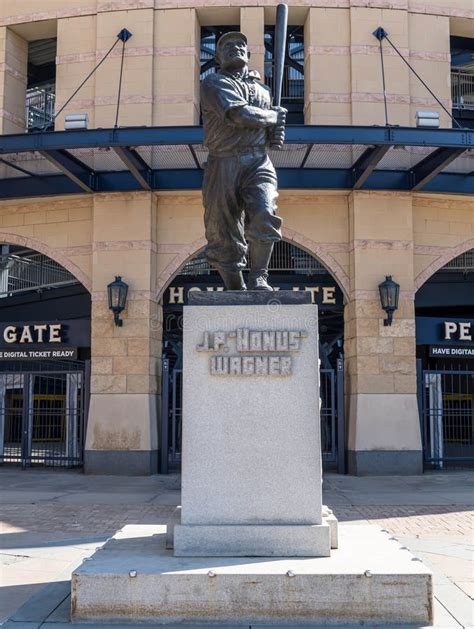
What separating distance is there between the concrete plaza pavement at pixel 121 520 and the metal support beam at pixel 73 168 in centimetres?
577

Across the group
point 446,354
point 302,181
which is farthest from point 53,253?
point 446,354

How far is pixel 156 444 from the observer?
14.6m

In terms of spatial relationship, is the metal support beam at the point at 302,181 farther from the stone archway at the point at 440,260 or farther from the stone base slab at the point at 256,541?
the stone base slab at the point at 256,541

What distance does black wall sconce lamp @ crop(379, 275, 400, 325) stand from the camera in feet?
47.2

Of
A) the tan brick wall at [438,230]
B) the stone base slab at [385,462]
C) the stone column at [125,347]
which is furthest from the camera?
the tan brick wall at [438,230]

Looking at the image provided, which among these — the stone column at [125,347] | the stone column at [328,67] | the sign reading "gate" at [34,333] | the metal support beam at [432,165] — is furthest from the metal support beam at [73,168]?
the metal support beam at [432,165]

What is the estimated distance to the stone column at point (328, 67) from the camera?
14.9m

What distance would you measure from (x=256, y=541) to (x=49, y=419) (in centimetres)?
1349

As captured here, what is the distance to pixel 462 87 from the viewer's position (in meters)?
18.9

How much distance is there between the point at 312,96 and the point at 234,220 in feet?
30.4

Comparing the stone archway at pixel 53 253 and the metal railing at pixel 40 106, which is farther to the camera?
the metal railing at pixel 40 106

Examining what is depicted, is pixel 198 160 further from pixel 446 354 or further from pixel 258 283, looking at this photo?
pixel 258 283

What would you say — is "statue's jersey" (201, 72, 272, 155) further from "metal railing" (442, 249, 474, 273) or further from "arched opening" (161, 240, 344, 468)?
"metal railing" (442, 249, 474, 273)

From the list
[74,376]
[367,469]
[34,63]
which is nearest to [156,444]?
[74,376]
